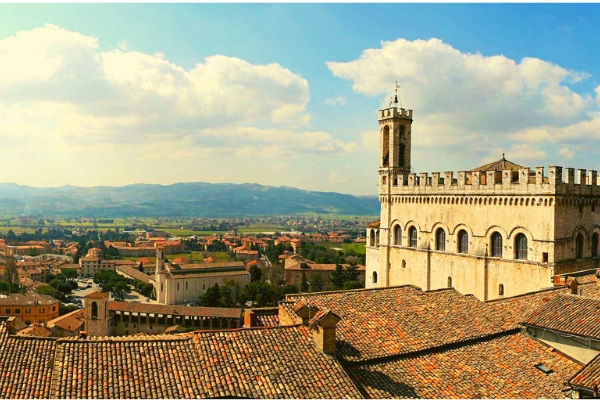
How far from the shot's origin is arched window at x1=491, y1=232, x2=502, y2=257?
2877cm

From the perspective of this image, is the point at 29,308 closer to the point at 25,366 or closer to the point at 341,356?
the point at 25,366

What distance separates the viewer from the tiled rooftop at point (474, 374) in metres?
13.7

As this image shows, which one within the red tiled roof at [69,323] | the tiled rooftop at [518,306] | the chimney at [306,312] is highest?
the chimney at [306,312]

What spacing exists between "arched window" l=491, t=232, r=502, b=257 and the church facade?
5 cm

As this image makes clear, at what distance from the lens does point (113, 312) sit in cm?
6575

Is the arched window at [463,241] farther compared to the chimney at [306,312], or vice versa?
the arched window at [463,241]

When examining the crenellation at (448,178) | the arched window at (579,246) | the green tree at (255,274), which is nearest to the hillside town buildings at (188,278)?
the green tree at (255,274)

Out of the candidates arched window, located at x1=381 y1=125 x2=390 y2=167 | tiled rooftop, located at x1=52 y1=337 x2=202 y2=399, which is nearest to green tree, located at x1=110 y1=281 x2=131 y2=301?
arched window, located at x1=381 y1=125 x2=390 y2=167

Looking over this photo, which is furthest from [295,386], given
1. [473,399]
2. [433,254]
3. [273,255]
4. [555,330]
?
[273,255]

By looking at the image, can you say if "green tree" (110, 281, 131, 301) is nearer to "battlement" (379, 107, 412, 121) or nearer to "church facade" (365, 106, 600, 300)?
"church facade" (365, 106, 600, 300)

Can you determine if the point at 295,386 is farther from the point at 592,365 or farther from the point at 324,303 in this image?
the point at 592,365

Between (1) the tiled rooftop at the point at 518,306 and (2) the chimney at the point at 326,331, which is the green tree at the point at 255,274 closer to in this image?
(1) the tiled rooftop at the point at 518,306

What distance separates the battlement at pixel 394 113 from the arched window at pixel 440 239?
864 centimetres

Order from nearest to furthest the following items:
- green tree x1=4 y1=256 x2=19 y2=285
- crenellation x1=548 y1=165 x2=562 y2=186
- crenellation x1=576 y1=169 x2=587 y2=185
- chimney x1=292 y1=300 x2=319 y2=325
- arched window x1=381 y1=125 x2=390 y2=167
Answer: chimney x1=292 y1=300 x2=319 y2=325 → crenellation x1=548 y1=165 x2=562 y2=186 → crenellation x1=576 y1=169 x2=587 y2=185 → arched window x1=381 y1=125 x2=390 y2=167 → green tree x1=4 y1=256 x2=19 y2=285
